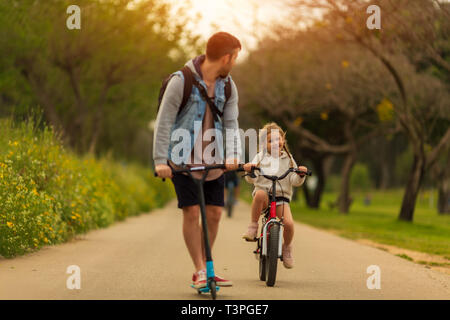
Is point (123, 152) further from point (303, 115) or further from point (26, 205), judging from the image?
point (26, 205)

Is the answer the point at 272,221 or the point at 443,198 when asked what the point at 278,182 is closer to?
the point at 272,221

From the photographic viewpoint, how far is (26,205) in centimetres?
961

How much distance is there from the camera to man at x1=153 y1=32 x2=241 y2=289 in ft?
20.9

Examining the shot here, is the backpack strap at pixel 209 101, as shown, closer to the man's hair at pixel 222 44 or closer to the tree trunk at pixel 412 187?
the man's hair at pixel 222 44

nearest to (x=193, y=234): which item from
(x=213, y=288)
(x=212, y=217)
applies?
(x=212, y=217)

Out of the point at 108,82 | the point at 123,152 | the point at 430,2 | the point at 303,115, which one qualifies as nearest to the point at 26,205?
the point at 430,2

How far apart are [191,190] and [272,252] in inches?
47.5

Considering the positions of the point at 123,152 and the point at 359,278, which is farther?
the point at 123,152

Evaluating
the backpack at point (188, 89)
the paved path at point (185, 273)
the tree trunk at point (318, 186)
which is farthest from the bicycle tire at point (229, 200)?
the tree trunk at point (318, 186)

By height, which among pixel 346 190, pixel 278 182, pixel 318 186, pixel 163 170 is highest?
pixel 163 170

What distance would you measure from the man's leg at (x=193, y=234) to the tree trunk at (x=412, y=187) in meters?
16.0

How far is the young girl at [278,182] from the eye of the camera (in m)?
7.79

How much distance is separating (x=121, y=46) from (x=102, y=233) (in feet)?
41.3

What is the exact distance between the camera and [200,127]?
651cm
